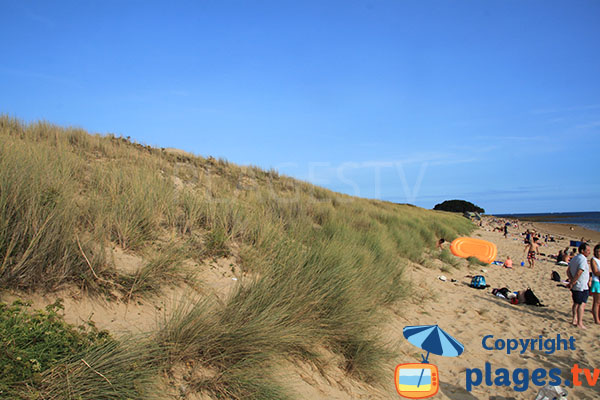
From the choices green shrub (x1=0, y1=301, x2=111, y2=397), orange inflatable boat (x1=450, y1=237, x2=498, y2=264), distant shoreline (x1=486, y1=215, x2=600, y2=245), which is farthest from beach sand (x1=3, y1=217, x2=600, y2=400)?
distant shoreline (x1=486, y1=215, x2=600, y2=245)

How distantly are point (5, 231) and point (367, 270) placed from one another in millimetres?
5025

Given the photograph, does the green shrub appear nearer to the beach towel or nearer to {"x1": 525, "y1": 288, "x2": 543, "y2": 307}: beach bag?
{"x1": 525, "y1": 288, "x2": 543, "y2": 307}: beach bag

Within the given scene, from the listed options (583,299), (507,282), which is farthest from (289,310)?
(507,282)

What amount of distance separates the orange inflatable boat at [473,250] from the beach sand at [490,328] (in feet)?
9.77

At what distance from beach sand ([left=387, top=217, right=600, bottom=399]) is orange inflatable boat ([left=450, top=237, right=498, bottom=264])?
2.98 metres

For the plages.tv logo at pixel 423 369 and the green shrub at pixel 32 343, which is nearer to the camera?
the green shrub at pixel 32 343

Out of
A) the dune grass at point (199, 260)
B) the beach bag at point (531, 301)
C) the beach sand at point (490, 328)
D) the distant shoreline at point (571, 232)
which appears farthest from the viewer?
the distant shoreline at point (571, 232)

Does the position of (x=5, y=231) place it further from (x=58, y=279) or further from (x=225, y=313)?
(x=225, y=313)

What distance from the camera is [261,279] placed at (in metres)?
4.12

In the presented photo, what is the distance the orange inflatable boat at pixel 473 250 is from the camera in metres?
14.8

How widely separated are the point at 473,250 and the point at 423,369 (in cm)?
1302

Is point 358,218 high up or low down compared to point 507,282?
up

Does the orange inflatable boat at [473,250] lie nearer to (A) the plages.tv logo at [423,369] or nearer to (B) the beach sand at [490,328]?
(B) the beach sand at [490,328]

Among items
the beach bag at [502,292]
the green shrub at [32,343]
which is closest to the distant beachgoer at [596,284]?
the beach bag at [502,292]
